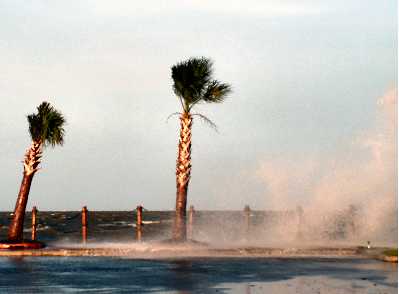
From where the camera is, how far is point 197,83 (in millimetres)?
35219

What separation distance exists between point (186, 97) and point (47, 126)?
583 cm

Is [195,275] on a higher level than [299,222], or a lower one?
lower

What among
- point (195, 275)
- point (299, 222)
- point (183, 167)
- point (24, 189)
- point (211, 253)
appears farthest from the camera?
point (299, 222)

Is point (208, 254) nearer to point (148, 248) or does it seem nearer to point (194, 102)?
point (148, 248)

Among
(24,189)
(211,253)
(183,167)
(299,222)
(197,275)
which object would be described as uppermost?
(183,167)

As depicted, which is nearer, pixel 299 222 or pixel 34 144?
pixel 34 144

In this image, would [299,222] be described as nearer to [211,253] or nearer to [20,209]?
[211,253]

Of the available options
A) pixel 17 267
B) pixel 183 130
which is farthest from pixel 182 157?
pixel 17 267

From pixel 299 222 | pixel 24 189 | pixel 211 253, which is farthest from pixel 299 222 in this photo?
pixel 24 189

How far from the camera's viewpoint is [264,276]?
2052 cm

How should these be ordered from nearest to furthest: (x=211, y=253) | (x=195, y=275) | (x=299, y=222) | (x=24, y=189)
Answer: (x=195, y=275) < (x=211, y=253) < (x=24, y=189) < (x=299, y=222)

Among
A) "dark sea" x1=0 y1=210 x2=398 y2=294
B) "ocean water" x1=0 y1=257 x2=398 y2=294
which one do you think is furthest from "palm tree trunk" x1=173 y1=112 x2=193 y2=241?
"ocean water" x1=0 y1=257 x2=398 y2=294

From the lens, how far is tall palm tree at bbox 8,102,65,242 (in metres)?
34.6

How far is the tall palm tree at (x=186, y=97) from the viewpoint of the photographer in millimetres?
35125
